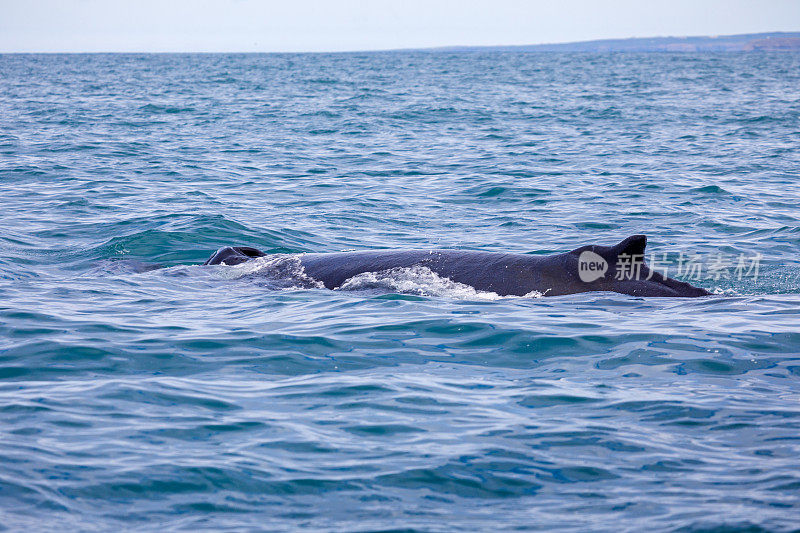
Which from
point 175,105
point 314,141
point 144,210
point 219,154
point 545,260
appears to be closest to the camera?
Answer: point 545,260

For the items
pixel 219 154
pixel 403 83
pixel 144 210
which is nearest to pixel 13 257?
pixel 144 210

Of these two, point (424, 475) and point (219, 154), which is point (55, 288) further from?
point (219, 154)

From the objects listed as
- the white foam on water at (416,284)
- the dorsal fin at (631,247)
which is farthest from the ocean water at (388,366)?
the dorsal fin at (631,247)

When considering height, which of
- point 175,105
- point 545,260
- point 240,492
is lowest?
point 240,492

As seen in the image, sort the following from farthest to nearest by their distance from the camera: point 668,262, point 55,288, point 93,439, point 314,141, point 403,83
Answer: point 403,83
point 314,141
point 668,262
point 55,288
point 93,439

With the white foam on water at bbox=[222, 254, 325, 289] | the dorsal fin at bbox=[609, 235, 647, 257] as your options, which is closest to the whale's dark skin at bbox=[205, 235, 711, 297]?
the dorsal fin at bbox=[609, 235, 647, 257]

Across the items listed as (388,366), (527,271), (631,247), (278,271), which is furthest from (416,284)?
(388,366)

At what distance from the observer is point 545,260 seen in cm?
1029

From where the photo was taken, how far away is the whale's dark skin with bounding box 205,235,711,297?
990 cm

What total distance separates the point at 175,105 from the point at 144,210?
29.5 metres

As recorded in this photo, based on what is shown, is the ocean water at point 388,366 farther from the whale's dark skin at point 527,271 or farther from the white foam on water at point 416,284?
the whale's dark skin at point 527,271

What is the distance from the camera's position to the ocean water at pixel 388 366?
5453mm

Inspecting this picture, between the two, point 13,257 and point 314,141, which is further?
point 314,141

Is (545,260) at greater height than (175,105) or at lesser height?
lesser
